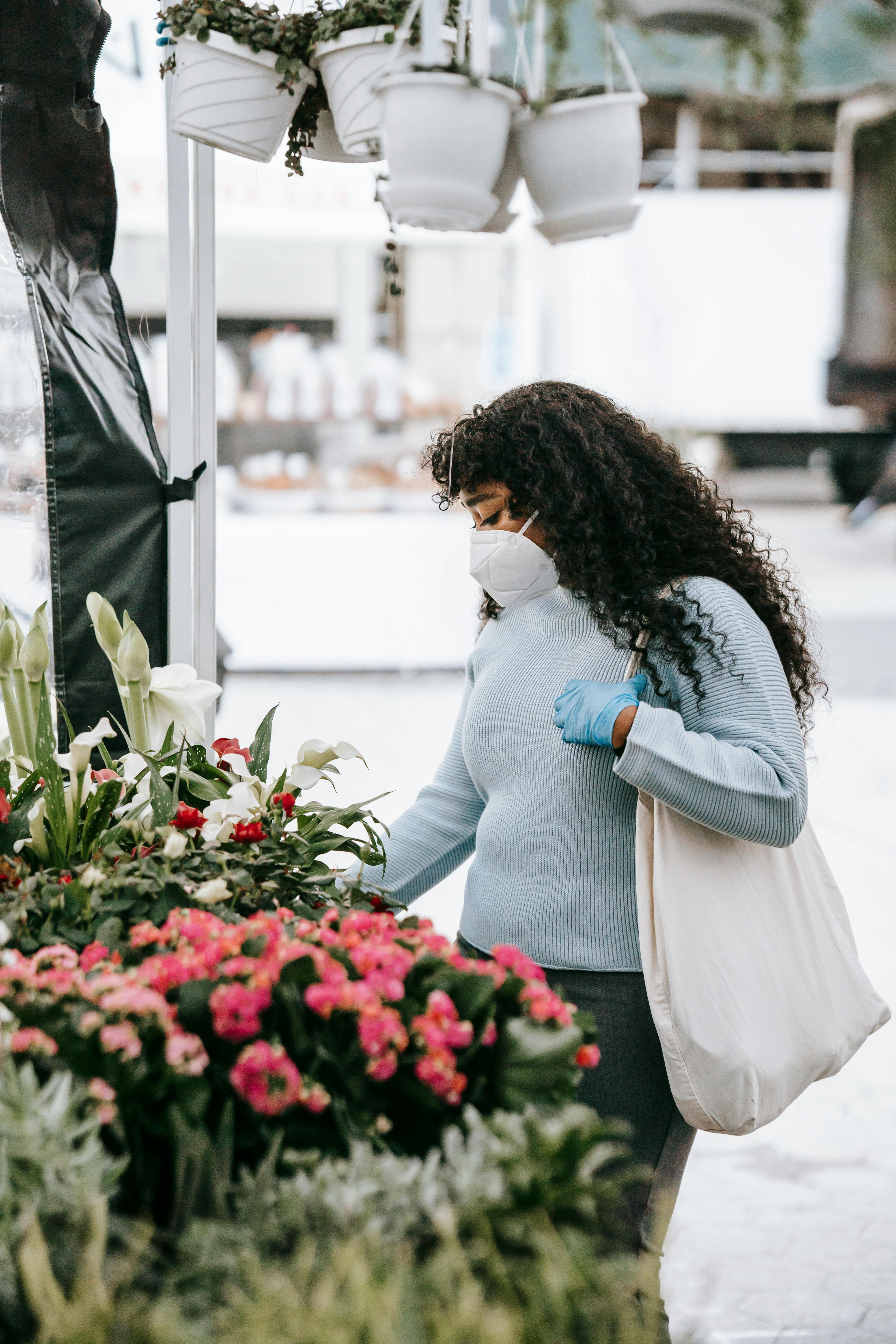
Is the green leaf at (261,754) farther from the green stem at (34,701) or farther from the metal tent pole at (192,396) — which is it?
the metal tent pole at (192,396)

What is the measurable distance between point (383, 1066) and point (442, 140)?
0.86 meters

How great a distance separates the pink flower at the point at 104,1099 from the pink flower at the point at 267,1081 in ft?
0.25

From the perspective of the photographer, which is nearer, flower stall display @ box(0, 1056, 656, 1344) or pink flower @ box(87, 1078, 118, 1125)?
flower stall display @ box(0, 1056, 656, 1344)

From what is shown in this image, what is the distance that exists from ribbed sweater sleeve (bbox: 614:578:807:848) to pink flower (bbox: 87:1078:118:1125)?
2.35ft

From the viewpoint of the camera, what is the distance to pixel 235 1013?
81 centimetres

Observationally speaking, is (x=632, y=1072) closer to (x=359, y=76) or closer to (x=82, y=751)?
(x=82, y=751)

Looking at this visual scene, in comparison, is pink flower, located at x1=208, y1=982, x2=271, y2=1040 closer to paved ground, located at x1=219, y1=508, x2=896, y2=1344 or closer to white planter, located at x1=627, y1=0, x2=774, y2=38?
paved ground, located at x1=219, y1=508, x2=896, y2=1344

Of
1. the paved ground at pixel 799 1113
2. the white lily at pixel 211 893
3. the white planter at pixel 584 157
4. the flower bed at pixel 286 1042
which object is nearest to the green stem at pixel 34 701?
the white lily at pixel 211 893

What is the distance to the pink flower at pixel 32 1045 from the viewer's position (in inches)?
31.2

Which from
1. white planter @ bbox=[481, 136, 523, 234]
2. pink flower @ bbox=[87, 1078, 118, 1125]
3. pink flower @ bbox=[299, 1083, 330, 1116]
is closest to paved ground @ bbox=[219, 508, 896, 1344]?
pink flower @ bbox=[299, 1083, 330, 1116]

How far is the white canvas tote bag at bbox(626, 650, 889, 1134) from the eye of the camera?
1.36m

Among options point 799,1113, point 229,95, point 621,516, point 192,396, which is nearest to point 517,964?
point 621,516

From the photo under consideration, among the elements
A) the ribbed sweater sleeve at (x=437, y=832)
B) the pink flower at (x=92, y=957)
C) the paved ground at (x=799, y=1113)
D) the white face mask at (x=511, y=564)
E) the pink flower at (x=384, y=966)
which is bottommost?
the paved ground at (x=799, y=1113)

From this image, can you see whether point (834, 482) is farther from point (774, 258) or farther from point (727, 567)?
point (727, 567)
